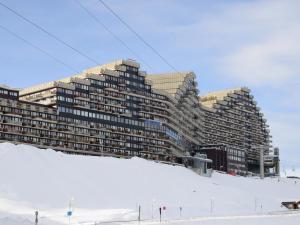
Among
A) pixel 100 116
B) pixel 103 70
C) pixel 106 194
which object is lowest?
pixel 106 194

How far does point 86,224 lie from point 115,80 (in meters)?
117

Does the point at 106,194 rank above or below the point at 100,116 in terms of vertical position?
below

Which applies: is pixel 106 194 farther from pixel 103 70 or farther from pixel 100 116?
pixel 103 70

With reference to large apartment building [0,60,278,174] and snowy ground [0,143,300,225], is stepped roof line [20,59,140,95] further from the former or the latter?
snowy ground [0,143,300,225]

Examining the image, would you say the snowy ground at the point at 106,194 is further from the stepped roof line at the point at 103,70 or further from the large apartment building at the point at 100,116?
the stepped roof line at the point at 103,70

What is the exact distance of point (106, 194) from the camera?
81500 millimetres

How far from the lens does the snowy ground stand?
65.4 meters

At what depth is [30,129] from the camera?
14550 cm

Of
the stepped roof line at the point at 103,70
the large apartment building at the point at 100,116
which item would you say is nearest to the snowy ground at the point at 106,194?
the large apartment building at the point at 100,116

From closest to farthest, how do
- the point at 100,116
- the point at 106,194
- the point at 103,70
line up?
the point at 106,194 < the point at 100,116 < the point at 103,70

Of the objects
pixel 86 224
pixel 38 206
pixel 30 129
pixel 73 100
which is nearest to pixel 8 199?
pixel 38 206

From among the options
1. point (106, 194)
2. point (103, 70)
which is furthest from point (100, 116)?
point (106, 194)

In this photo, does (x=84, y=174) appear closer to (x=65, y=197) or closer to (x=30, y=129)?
(x=65, y=197)

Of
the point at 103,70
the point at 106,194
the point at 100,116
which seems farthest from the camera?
the point at 103,70
